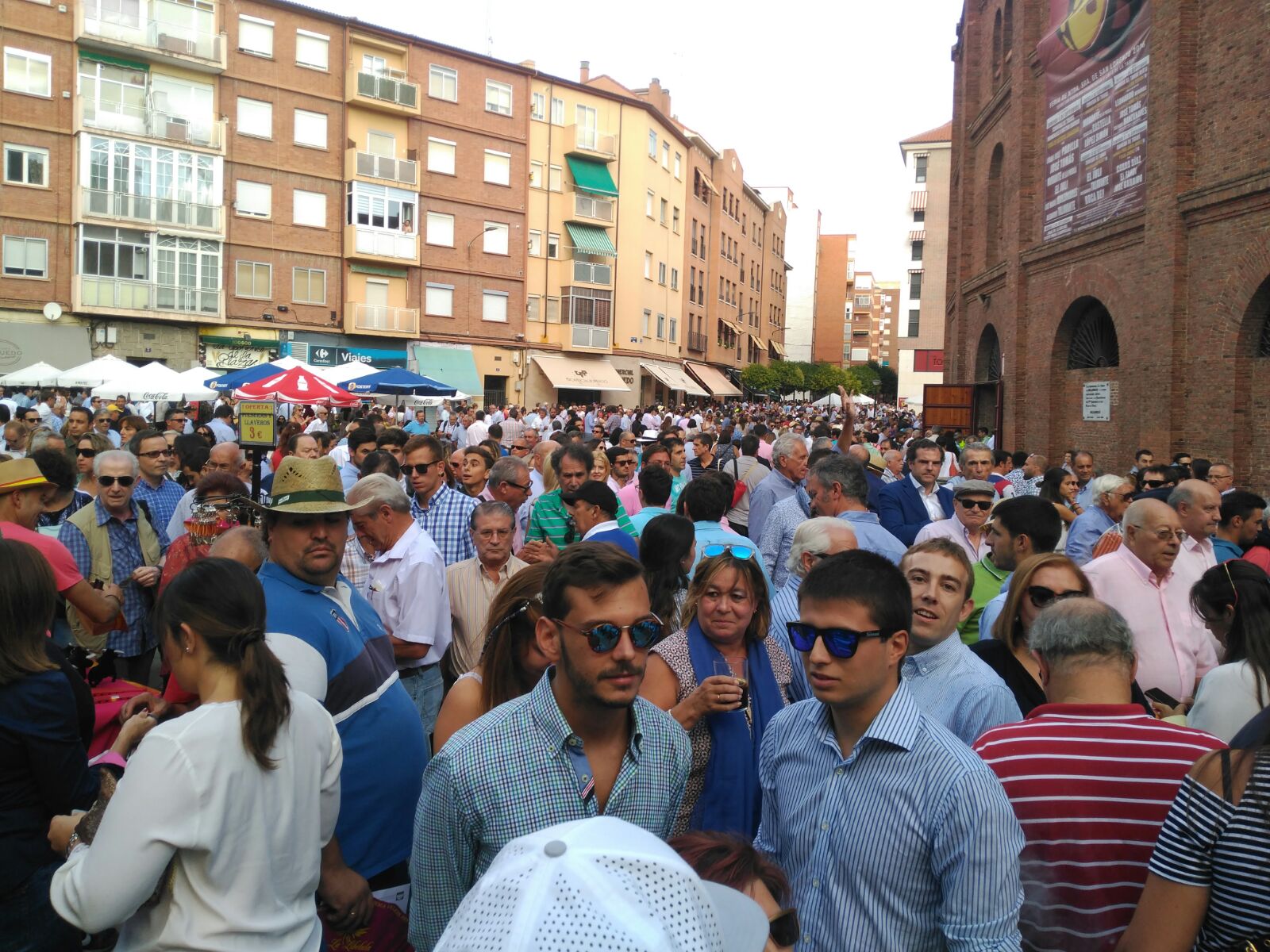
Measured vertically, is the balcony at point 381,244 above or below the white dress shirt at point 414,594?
above

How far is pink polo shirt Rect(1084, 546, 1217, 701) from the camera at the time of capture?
5082 millimetres

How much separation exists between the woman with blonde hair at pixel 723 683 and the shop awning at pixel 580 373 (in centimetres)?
4063

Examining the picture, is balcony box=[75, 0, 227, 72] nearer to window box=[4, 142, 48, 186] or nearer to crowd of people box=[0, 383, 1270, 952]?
window box=[4, 142, 48, 186]

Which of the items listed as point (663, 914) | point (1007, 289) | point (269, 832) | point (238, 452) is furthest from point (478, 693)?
point (1007, 289)


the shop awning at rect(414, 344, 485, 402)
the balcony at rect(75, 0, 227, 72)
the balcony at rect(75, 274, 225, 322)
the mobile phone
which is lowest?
the mobile phone

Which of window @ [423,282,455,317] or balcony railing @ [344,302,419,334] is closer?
balcony railing @ [344,302,419,334]

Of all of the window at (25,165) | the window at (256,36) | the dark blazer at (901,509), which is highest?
the window at (256,36)

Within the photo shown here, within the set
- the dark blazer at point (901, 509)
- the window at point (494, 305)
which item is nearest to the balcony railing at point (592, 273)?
the window at point (494, 305)

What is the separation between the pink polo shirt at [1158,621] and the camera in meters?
5.08

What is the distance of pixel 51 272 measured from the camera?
32.2 m

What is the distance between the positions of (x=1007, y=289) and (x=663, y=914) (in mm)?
24511

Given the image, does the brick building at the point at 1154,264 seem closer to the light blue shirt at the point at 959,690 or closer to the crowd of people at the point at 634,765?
the crowd of people at the point at 634,765

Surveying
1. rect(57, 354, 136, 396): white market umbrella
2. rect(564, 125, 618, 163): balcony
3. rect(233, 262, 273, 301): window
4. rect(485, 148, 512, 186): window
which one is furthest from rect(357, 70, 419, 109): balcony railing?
rect(57, 354, 136, 396): white market umbrella

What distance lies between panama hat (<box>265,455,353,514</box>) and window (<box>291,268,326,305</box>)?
35.7m
